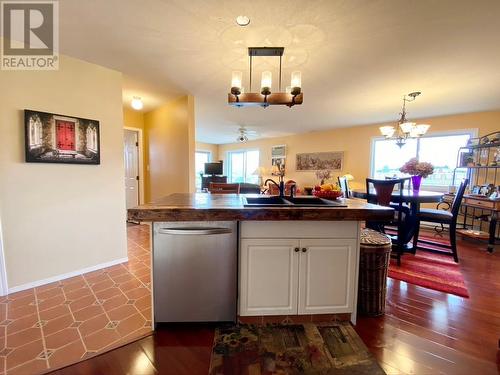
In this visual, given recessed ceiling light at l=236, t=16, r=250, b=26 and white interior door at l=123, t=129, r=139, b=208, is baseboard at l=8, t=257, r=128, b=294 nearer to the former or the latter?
white interior door at l=123, t=129, r=139, b=208

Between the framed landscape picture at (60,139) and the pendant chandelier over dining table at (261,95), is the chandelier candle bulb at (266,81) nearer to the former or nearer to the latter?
the pendant chandelier over dining table at (261,95)

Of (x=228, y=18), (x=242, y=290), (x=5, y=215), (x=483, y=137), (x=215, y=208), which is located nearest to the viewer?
(x=215, y=208)

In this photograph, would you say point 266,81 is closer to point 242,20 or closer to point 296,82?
point 296,82

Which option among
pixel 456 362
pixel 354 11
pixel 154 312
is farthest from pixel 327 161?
pixel 154 312

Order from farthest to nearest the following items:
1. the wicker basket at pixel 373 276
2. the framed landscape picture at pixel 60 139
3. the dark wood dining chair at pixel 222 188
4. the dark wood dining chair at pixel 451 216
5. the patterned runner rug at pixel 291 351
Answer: the dark wood dining chair at pixel 222 188 → the dark wood dining chair at pixel 451 216 → the framed landscape picture at pixel 60 139 → the wicker basket at pixel 373 276 → the patterned runner rug at pixel 291 351

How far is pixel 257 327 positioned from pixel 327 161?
5.44 metres

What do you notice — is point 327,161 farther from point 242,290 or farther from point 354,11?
point 242,290

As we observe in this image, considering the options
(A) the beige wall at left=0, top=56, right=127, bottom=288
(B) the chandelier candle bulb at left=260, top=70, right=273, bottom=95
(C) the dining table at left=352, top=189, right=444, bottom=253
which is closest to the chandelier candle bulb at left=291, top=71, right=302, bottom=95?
(B) the chandelier candle bulb at left=260, top=70, right=273, bottom=95

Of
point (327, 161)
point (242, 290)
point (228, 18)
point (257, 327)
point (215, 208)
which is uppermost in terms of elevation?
point (228, 18)

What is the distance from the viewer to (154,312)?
1.59 meters

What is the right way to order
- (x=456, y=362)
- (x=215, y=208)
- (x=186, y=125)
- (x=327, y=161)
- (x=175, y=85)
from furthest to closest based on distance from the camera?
(x=327, y=161)
(x=186, y=125)
(x=175, y=85)
(x=215, y=208)
(x=456, y=362)

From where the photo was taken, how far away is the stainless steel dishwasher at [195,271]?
4.94ft

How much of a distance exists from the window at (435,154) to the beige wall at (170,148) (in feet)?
13.1

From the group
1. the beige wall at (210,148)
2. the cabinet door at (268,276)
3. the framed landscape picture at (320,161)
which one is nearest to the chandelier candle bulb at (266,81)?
the cabinet door at (268,276)
